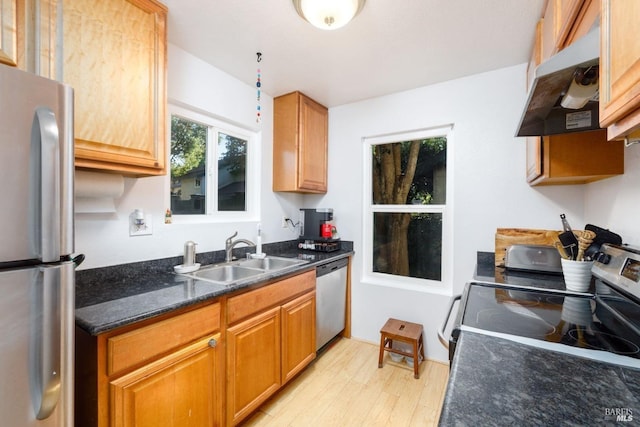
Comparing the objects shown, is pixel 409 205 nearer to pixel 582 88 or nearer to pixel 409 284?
pixel 409 284

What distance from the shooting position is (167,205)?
187cm

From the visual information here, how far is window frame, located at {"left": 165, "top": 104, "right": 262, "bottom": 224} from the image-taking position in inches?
78.2

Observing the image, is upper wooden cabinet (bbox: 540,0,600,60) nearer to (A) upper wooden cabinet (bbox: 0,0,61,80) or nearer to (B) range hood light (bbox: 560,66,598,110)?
(B) range hood light (bbox: 560,66,598,110)

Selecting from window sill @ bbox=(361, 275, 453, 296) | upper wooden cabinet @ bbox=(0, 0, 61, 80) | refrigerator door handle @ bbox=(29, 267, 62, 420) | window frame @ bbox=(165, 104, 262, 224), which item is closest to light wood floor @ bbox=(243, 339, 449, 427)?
window sill @ bbox=(361, 275, 453, 296)

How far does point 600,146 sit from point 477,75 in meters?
1.12

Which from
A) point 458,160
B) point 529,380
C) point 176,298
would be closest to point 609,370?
point 529,380

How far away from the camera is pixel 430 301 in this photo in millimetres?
2404

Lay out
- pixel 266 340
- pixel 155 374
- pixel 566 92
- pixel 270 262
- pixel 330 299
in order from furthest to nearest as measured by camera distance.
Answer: pixel 330 299
pixel 270 262
pixel 266 340
pixel 155 374
pixel 566 92

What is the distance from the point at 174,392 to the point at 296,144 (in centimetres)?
199

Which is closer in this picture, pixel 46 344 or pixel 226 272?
pixel 46 344

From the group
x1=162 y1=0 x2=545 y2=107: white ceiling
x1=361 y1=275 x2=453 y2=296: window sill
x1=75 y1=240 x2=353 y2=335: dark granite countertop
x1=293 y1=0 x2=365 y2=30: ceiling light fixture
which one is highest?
x1=162 y1=0 x2=545 y2=107: white ceiling

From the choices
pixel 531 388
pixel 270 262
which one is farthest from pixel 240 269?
pixel 531 388

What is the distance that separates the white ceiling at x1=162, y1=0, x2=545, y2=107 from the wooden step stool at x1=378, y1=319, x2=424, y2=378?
207 centimetres

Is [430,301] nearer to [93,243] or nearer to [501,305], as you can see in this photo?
[501,305]
